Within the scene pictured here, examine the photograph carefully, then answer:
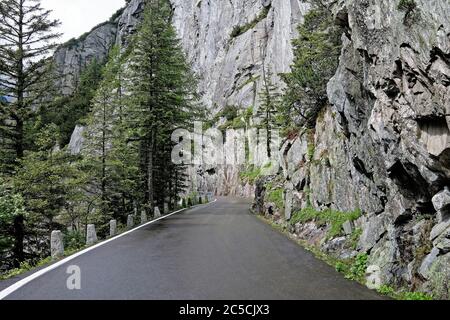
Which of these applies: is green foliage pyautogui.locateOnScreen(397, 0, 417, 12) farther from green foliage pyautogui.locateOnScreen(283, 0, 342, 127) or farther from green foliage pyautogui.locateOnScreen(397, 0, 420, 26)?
green foliage pyautogui.locateOnScreen(283, 0, 342, 127)

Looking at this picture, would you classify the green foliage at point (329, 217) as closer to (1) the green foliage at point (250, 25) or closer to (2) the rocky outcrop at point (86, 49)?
(1) the green foliage at point (250, 25)

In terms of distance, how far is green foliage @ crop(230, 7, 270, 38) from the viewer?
208 ft

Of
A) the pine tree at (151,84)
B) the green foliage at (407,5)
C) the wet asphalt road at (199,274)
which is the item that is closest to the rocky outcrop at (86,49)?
the pine tree at (151,84)

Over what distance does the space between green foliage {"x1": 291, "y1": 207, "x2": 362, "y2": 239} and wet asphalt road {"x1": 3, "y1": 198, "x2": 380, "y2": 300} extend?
1.18m

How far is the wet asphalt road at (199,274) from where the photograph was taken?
5863mm

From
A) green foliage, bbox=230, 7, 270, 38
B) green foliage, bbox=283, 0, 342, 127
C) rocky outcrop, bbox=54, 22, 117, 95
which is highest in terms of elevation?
rocky outcrop, bbox=54, 22, 117, 95

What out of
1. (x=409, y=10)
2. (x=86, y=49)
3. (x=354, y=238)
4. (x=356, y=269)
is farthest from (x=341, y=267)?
(x=86, y=49)

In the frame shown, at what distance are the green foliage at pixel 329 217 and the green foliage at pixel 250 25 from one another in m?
55.8

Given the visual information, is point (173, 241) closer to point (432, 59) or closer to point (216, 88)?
point (432, 59)

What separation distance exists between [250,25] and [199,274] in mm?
65253

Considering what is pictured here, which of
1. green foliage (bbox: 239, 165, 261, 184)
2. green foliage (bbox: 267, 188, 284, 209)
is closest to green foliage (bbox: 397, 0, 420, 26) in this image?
green foliage (bbox: 267, 188, 284, 209)

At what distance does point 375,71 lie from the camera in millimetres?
8289

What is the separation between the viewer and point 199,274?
713 centimetres

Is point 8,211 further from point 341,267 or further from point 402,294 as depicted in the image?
point 402,294
